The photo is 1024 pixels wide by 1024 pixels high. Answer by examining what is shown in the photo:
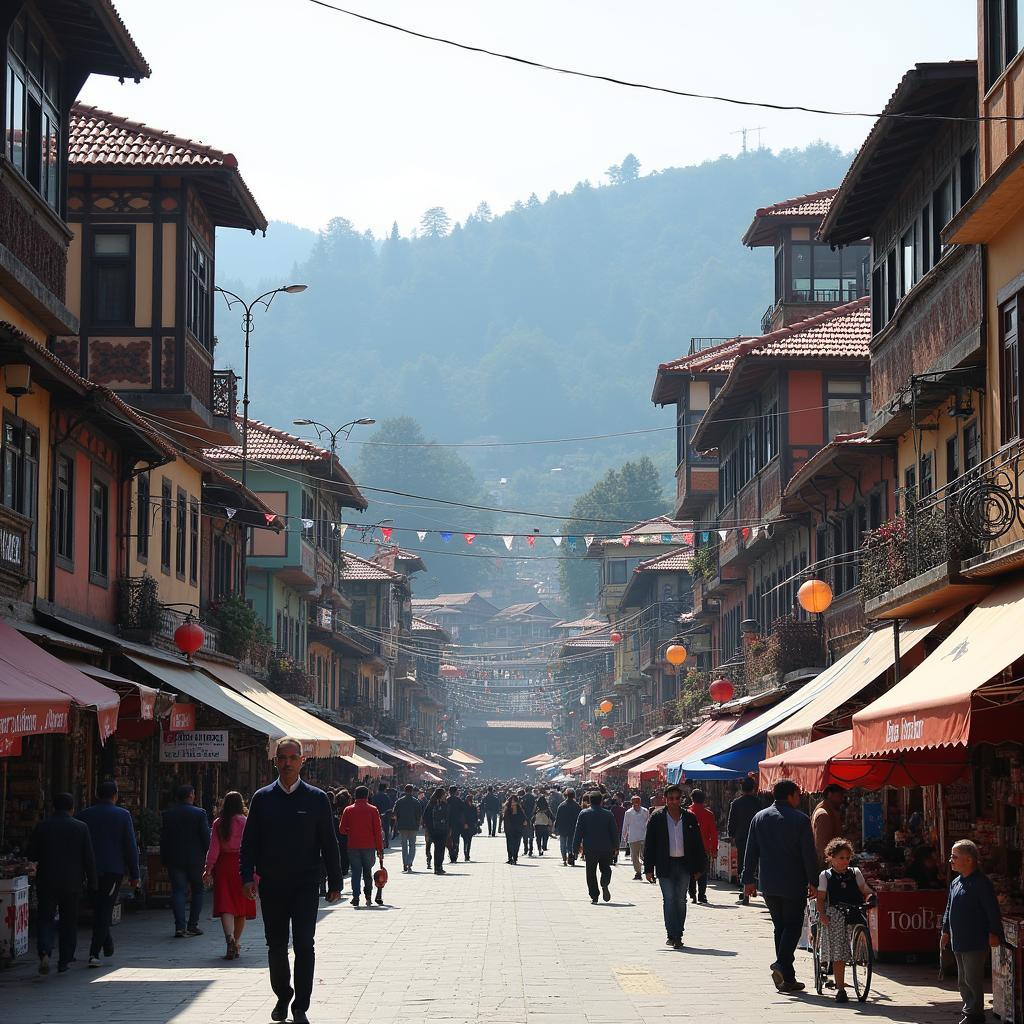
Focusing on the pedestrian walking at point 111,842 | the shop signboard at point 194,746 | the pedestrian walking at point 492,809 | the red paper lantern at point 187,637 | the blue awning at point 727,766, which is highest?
the red paper lantern at point 187,637

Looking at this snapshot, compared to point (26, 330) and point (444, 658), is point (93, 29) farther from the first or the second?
point (444, 658)

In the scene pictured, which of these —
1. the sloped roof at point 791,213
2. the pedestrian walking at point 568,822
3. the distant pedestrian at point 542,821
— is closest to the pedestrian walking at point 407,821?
the pedestrian walking at point 568,822

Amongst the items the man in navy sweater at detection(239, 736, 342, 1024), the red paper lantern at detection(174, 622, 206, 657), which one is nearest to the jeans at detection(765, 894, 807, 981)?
the man in navy sweater at detection(239, 736, 342, 1024)

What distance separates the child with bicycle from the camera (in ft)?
49.5

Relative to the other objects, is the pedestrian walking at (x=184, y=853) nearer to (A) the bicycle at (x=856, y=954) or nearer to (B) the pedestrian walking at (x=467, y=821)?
(A) the bicycle at (x=856, y=954)

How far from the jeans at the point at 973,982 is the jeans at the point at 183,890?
10.4 meters

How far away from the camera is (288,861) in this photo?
40.9 ft

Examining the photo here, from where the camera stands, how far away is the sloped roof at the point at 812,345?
36.3 meters

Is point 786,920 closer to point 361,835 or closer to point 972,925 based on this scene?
point 972,925

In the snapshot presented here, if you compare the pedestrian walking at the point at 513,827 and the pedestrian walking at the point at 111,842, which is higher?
the pedestrian walking at the point at 111,842

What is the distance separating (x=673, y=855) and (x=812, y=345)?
18925 mm

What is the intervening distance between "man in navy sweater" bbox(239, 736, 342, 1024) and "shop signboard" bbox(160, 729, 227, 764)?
13.8 m

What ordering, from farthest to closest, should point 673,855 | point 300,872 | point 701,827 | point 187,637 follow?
point 701,827
point 187,637
point 673,855
point 300,872

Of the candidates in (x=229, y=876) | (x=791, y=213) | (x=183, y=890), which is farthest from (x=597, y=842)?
(x=791, y=213)
